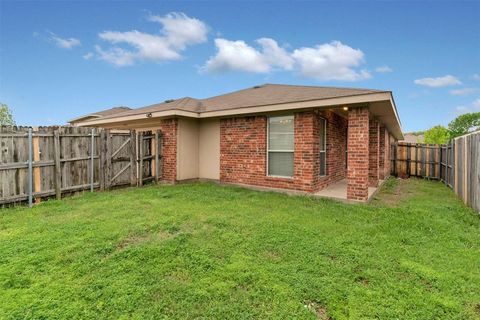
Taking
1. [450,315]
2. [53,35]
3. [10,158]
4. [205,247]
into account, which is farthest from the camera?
[53,35]

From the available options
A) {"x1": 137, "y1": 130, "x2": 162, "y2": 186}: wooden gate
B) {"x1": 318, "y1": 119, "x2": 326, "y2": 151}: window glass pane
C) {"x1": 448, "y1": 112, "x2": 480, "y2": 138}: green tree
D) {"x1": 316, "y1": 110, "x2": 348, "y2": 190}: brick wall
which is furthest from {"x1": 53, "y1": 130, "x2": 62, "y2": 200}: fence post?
{"x1": 448, "y1": 112, "x2": 480, "y2": 138}: green tree

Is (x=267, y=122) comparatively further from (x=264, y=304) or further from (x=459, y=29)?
(x=459, y=29)

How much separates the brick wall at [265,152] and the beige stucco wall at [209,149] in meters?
0.25

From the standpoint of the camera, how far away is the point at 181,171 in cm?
862

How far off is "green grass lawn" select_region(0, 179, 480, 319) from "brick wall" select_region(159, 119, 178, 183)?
10.8 feet

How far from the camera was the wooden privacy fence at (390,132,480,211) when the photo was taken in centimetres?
570

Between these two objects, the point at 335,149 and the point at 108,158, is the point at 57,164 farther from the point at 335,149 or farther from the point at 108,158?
the point at 335,149

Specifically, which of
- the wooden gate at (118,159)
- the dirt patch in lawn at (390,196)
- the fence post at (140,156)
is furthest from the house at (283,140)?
the wooden gate at (118,159)

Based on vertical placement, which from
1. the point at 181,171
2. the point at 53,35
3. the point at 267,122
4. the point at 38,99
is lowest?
the point at 181,171

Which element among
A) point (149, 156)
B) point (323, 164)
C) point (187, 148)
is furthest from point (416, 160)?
point (149, 156)

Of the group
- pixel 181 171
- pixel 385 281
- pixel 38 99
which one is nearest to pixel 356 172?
pixel 385 281

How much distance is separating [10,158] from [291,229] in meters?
6.40

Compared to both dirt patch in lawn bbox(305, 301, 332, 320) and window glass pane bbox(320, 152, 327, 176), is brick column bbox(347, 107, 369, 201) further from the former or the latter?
dirt patch in lawn bbox(305, 301, 332, 320)

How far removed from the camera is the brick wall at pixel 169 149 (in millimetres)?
8406
